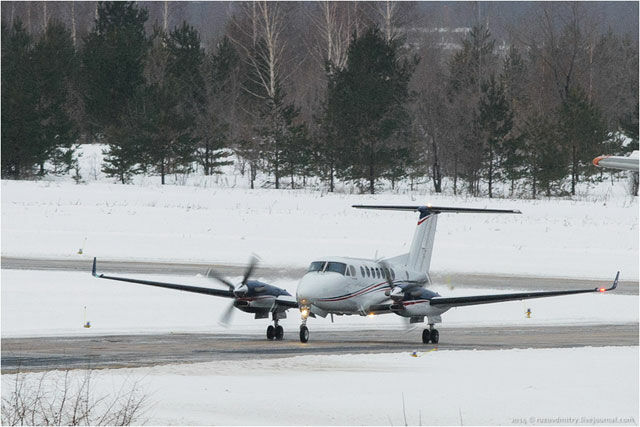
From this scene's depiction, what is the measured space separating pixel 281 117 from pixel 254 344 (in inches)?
1816

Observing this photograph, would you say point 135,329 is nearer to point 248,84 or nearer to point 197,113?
point 197,113

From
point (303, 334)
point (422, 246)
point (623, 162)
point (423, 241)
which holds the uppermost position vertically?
point (623, 162)

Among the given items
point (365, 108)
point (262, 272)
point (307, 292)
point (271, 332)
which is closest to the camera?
point (307, 292)

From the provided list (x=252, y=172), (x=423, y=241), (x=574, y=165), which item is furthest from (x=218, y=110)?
(x=423, y=241)

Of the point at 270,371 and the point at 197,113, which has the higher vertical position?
the point at 197,113

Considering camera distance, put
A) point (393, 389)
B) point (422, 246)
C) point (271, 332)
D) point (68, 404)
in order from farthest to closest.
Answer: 1. point (422, 246)
2. point (271, 332)
3. point (393, 389)
4. point (68, 404)

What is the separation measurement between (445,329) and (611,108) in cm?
7573

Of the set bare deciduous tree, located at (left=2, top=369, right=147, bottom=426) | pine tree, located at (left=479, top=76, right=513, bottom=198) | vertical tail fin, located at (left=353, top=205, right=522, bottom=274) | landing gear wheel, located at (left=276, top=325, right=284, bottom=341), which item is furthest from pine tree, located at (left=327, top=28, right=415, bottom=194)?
bare deciduous tree, located at (left=2, top=369, right=147, bottom=426)

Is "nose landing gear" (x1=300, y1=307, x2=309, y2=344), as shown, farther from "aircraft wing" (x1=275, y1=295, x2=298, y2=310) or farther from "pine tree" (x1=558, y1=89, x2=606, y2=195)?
"pine tree" (x1=558, y1=89, x2=606, y2=195)

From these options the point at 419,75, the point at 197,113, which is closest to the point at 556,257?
the point at 197,113

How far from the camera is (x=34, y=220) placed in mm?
50969

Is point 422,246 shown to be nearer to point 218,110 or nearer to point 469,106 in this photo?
point 469,106

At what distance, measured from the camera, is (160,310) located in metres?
31.9

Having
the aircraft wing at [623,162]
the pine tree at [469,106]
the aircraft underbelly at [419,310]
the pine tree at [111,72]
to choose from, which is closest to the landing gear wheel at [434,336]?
the aircraft underbelly at [419,310]
